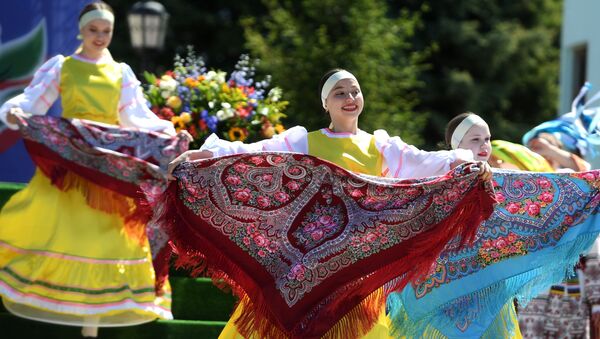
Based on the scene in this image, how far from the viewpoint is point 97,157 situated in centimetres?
728

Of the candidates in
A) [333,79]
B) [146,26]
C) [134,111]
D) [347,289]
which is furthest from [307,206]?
[146,26]

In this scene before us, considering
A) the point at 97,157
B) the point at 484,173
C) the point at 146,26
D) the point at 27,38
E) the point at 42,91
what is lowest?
the point at 146,26

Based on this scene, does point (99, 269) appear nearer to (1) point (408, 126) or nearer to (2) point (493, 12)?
(1) point (408, 126)

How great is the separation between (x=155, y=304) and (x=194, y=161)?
192 cm

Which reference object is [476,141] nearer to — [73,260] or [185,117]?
[73,260]

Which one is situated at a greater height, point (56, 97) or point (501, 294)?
point (56, 97)

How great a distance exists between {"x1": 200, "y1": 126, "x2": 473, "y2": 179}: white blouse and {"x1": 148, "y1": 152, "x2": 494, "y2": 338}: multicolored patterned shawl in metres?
0.23

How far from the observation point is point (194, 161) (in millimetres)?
5723

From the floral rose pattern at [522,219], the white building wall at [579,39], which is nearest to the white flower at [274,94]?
the floral rose pattern at [522,219]

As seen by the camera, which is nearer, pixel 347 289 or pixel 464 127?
pixel 347 289

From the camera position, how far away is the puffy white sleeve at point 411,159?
5.99 meters

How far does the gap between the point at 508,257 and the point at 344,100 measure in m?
1.14

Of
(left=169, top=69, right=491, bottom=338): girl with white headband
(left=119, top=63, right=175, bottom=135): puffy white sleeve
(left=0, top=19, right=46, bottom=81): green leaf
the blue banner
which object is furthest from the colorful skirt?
(left=0, top=19, right=46, bottom=81): green leaf

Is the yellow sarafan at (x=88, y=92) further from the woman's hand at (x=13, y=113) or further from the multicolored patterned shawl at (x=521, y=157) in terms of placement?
the multicolored patterned shawl at (x=521, y=157)
